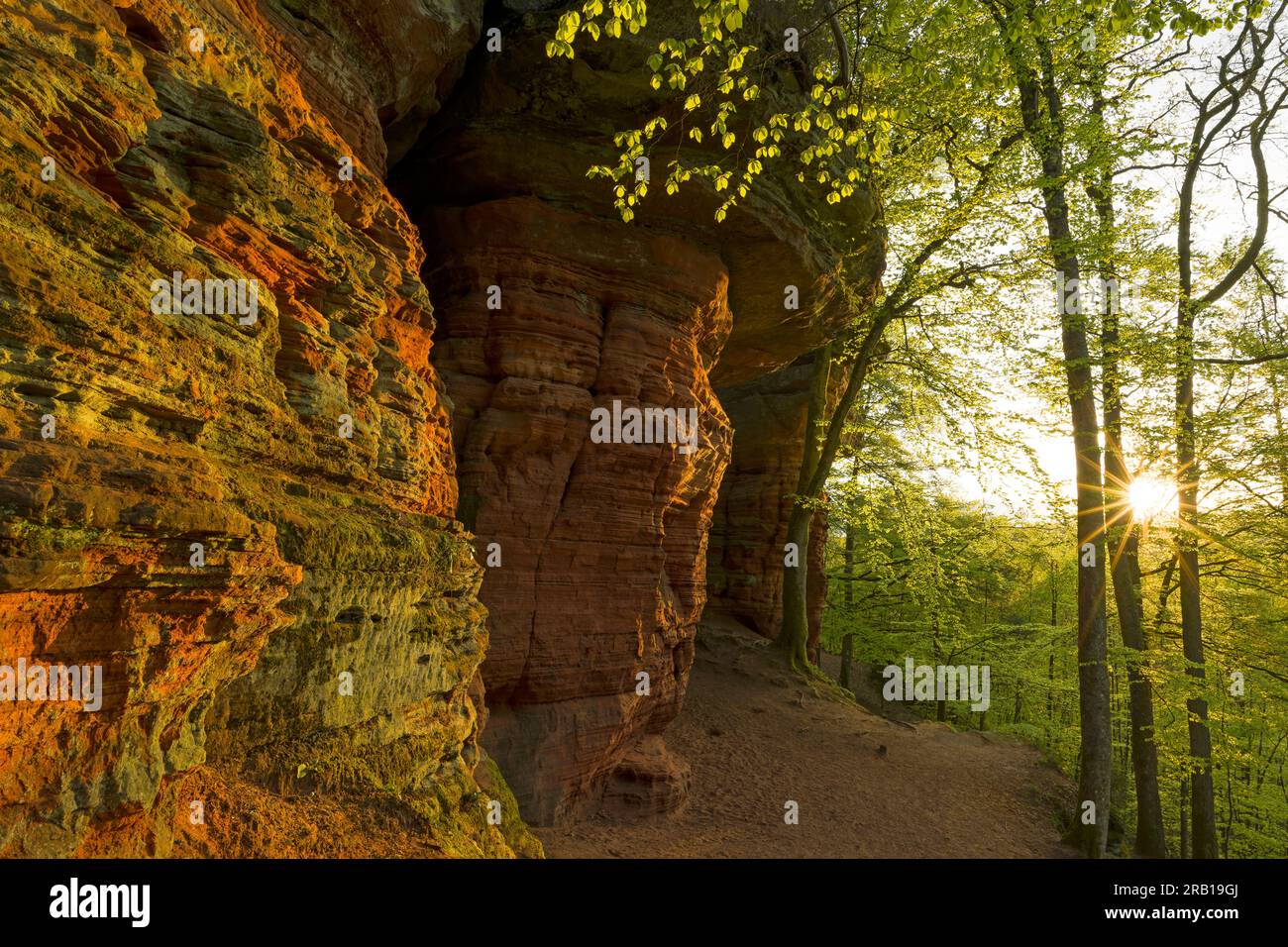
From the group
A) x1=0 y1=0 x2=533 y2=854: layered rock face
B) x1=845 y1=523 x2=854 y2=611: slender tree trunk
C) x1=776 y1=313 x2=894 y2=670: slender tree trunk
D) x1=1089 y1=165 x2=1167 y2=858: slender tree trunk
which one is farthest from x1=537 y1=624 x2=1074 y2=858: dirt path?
x1=845 y1=523 x2=854 y2=611: slender tree trunk

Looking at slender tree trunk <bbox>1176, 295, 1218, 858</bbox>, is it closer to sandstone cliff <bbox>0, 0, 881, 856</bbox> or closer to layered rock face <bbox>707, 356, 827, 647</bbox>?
sandstone cliff <bbox>0, 0, 881, 856</bbox>

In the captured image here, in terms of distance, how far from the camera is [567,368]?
10172 mm

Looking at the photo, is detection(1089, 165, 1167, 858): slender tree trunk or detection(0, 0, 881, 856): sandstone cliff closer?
detection(0, 0, 881, 856): sandstone cliff

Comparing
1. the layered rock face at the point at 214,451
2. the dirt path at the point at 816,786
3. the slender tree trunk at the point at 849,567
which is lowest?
the dirt path at the point at 816,786

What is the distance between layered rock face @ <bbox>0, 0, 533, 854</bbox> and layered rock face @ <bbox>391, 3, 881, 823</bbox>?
95.9 inches

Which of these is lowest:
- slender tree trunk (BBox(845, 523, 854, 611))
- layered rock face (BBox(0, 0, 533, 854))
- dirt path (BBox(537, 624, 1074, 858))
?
dirt path (BBox(537, 624, 1074, 858))

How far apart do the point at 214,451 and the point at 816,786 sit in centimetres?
1143

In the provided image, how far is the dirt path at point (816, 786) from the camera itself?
388 inches

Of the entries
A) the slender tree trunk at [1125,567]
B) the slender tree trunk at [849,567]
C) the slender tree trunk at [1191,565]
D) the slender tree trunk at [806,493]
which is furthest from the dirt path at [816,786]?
the slender tree trunk at [849,567]

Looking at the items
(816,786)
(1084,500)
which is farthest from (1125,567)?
(816,786)

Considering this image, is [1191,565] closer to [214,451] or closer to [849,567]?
[849,567]

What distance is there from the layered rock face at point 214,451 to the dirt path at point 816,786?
462 cm

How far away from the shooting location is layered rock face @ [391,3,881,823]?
938 centimetres

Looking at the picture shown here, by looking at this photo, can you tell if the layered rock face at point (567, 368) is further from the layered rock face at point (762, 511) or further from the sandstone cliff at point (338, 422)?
the layered rock face at point (762, 511)
